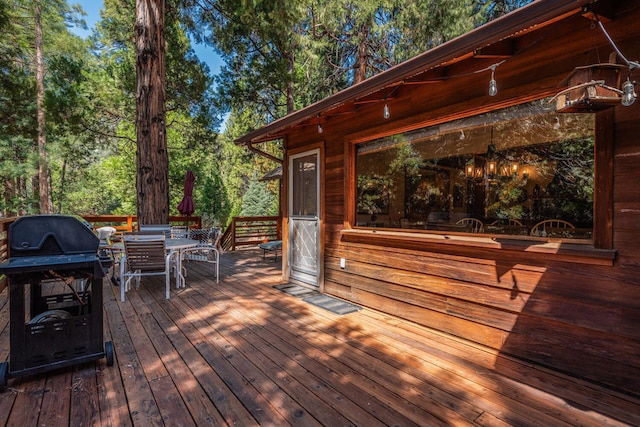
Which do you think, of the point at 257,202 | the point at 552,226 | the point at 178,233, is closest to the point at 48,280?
the point at 178,233

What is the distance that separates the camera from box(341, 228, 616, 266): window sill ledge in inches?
80.2

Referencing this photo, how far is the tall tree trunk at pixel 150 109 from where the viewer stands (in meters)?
5.09

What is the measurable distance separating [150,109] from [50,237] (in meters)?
3.79

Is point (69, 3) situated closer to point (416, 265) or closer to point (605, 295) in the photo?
point (416, 265)

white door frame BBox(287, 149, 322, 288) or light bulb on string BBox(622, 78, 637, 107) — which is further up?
light bulb on string BBox(622, 78, 637, 107)

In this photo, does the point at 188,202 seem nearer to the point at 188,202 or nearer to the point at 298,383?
the point at 188,202

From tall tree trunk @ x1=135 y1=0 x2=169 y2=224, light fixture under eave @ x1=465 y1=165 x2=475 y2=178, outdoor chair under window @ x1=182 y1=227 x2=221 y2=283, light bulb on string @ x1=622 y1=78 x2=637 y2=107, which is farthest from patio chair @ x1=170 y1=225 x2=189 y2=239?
light bulb on string @ x1=622 y1=78 x2=637 y2=107

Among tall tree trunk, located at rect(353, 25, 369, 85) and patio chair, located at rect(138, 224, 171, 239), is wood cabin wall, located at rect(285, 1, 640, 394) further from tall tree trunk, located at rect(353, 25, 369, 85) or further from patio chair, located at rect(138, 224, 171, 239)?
tall tree trunk, located at rect(353, 25, 369, 85)

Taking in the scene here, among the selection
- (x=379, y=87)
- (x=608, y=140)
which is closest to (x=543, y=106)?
(x=608, y=140)

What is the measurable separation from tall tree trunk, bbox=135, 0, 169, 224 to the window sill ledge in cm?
366

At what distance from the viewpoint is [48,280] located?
6.86 feet

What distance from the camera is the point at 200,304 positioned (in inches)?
144

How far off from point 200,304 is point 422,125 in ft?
10.4

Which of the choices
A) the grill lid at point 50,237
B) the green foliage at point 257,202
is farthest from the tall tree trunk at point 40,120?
the grill lid at point 50,237
